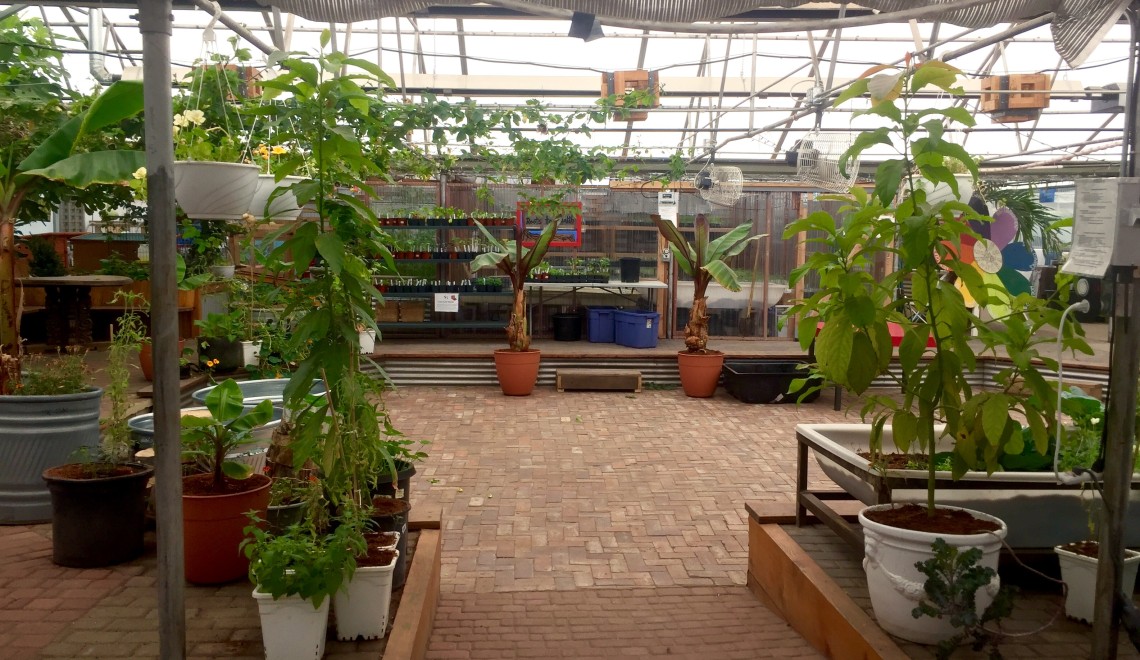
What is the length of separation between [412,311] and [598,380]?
3115 millimetres

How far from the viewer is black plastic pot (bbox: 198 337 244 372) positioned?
8.23 metres

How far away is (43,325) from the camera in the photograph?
1038 cm

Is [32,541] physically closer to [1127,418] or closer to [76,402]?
[76,402]

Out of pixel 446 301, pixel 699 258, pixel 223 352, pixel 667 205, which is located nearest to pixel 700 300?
pixel 699 258

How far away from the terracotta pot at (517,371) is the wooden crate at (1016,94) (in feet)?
17.7

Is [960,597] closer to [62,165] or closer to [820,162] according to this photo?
[62,165]

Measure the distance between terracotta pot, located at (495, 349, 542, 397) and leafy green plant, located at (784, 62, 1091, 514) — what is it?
6191 mm

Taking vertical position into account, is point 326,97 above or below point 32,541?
above

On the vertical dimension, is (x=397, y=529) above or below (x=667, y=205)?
below

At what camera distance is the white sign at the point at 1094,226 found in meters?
2.44

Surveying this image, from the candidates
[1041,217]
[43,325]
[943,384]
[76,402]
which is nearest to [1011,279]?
[1041,217]

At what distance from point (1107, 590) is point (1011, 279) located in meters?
6.03

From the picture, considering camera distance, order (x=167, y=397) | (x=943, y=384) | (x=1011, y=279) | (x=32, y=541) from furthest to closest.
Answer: (x=1011, y=279), (x=32, y=541), (x=943, y=384), (x=167, y=397)

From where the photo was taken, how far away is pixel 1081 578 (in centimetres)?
312
